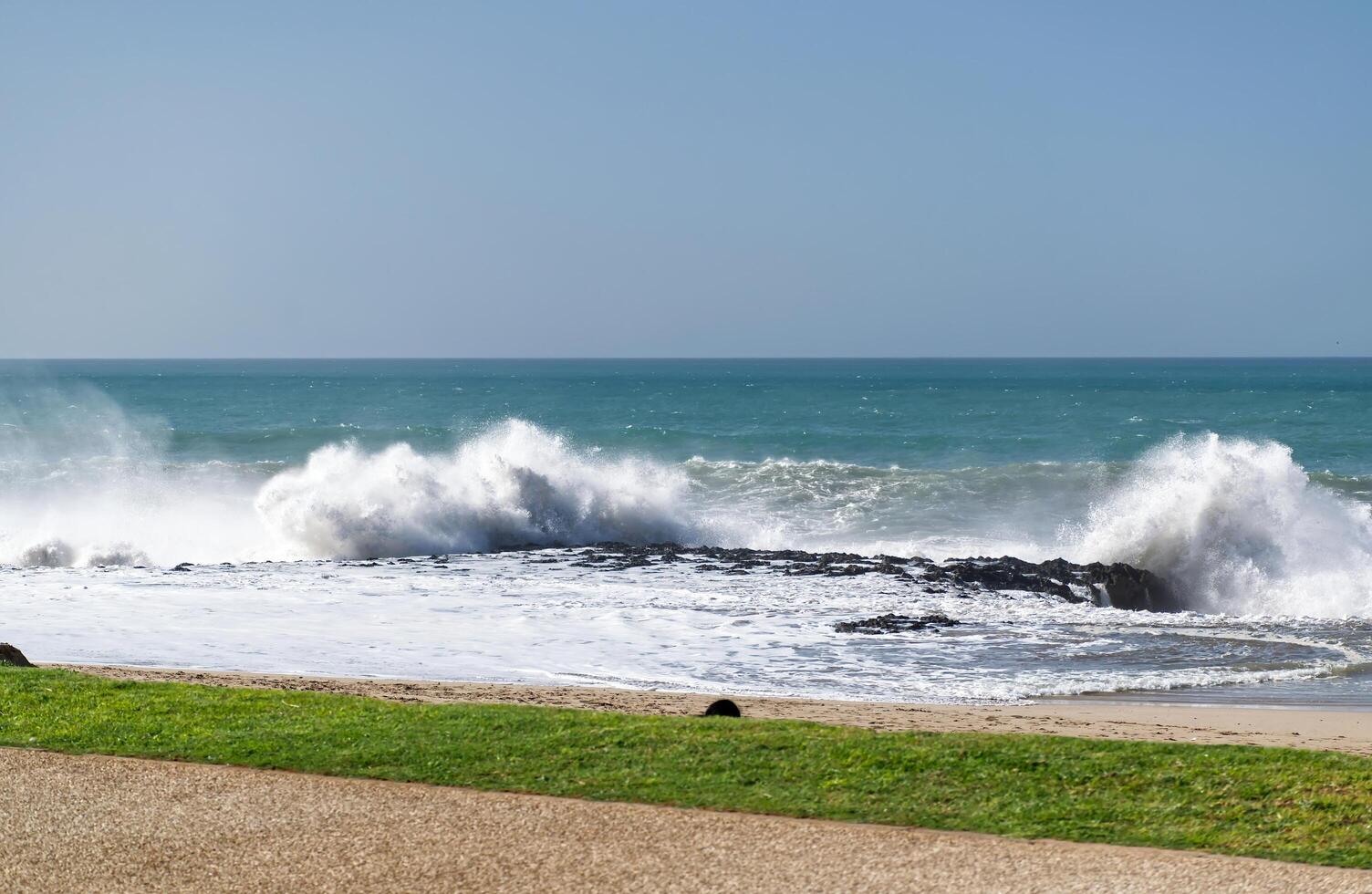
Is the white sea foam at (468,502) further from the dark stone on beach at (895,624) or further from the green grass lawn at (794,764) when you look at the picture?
the green grass lawn at (794,764)

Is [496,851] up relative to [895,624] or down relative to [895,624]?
up

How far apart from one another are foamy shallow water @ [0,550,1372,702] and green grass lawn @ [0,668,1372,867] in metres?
3.66

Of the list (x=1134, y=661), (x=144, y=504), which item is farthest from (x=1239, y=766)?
(x=144, y=504)

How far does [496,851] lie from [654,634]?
29.5ft

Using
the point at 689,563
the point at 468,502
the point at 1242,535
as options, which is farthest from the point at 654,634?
the point at 468,502

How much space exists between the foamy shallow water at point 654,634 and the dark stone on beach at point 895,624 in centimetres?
23

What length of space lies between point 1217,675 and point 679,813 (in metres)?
8.31

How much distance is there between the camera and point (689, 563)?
2181 cm

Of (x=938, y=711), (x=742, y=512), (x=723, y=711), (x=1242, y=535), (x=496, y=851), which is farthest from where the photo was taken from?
(x=742, y=512)

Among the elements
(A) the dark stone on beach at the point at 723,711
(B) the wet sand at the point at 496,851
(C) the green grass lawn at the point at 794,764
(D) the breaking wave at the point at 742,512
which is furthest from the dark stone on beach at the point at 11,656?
(D) the breaking wave at the point at 742,512

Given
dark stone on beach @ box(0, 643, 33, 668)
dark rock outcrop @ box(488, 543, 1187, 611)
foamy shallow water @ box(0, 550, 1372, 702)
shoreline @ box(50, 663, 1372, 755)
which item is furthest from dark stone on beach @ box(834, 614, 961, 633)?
dark stone on beach @ box(0, 643, 33, 668)

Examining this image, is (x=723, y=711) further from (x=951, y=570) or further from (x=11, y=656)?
(x=951, y=570)

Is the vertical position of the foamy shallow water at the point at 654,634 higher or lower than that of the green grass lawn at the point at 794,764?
lower

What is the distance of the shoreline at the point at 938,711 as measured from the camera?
10328 mm
